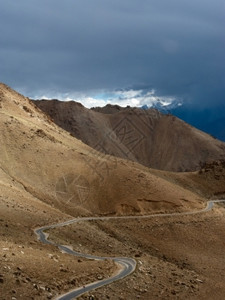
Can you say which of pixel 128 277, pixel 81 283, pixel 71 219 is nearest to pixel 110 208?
pixel 71 219

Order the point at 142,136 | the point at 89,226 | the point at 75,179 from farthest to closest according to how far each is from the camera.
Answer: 1. the point at 142,136
2. the point at 75,179
3. the point at 89,226

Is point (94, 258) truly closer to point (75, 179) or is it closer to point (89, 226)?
point (89, 226)

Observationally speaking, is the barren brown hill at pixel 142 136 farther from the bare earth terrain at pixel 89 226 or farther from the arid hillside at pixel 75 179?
the arid hillside at pixel 75 179

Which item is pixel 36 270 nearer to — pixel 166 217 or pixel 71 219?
pixel 71 219

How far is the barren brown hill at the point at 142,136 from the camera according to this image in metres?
150

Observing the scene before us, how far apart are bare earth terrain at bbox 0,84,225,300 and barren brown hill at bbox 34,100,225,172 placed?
222 feet

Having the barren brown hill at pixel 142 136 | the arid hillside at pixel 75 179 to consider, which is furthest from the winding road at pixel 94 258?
the barren brown hill at pixel 142 136

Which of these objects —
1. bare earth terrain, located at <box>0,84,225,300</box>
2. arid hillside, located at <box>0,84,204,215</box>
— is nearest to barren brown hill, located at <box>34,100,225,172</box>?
bare earth terrain, located at <box>0,84,225,300</box>

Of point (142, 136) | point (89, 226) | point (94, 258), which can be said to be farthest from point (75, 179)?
point (142, 136)

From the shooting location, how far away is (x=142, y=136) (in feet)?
536

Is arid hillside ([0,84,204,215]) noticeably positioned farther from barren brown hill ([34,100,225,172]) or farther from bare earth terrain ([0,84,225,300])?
barren brown hill ([34,100,225,172])

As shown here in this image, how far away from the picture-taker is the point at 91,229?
48344 millimetres

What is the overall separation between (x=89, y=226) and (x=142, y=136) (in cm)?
11482

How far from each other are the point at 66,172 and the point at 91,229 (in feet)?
53.2
